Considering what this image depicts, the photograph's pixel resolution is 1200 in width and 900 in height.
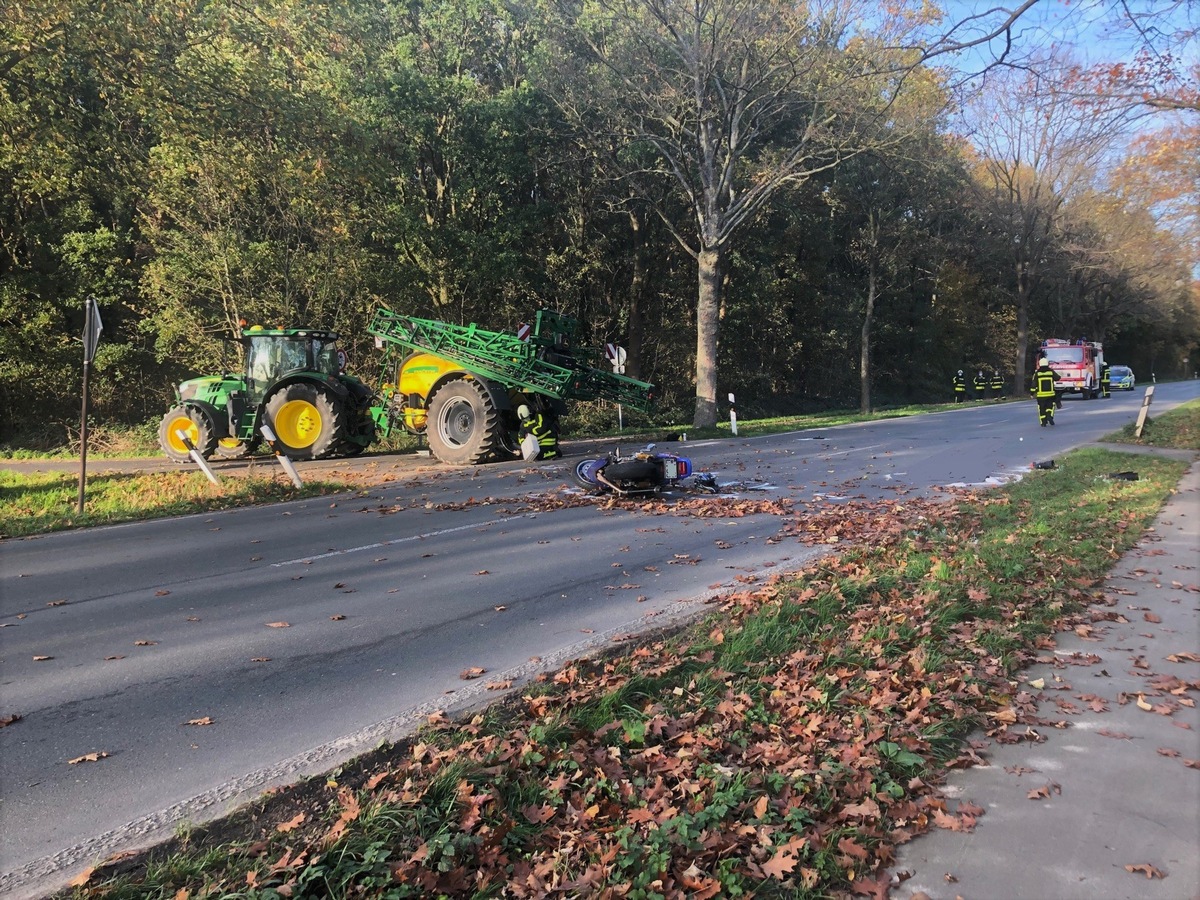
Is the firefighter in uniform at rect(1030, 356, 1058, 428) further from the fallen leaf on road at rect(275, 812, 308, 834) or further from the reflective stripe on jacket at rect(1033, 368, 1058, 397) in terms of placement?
the fallen leaf on road at rect(275, 812, 308, 834)

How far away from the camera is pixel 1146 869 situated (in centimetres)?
282

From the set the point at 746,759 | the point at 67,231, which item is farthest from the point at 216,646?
the point at 67,231

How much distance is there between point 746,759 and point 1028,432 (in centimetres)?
1920

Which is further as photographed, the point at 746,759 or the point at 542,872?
the point at 746,759

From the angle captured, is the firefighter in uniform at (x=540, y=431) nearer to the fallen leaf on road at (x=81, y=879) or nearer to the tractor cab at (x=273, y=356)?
the tractor cab at (x=273, y=356)

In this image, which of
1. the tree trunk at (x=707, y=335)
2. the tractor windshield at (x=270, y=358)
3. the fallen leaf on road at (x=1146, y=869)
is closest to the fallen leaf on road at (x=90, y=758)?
the fallen leaf on road at (x=1146, y=869)

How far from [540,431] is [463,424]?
1.52 meters

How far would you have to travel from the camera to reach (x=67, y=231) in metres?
21.8

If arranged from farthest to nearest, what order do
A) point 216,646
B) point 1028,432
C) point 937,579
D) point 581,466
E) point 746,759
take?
point 1028,432, point 581,466, point 937,579, point 216,646, point 746,759

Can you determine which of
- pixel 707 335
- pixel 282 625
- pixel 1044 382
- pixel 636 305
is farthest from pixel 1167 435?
pixel 282 625

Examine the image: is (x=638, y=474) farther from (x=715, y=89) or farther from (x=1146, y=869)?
→ (x=715, y=89)

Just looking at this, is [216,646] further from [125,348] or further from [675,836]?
[125,348]

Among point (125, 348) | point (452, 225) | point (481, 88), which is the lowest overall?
point (125, 348)

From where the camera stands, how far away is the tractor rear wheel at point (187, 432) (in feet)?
50.9
